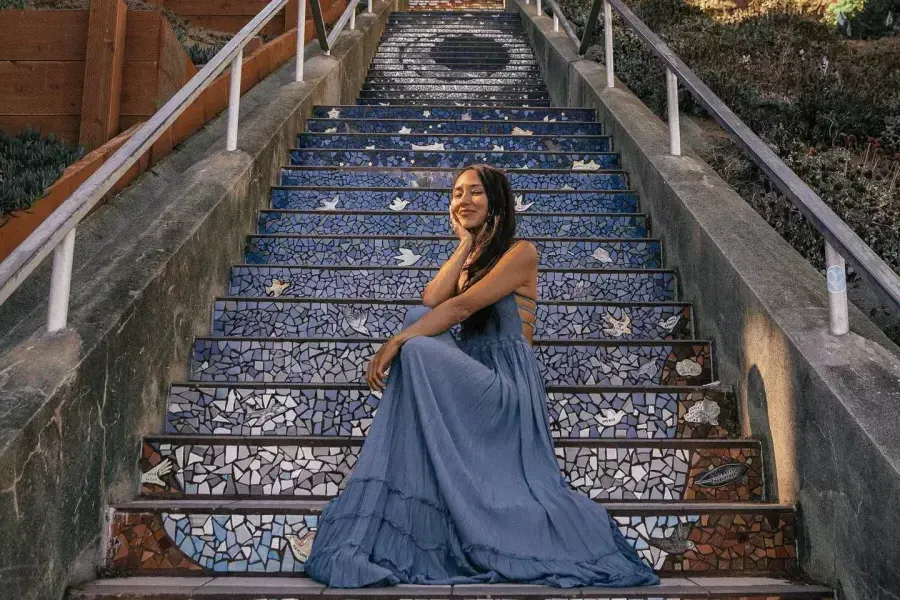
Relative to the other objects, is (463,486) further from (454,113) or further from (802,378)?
(454,113)

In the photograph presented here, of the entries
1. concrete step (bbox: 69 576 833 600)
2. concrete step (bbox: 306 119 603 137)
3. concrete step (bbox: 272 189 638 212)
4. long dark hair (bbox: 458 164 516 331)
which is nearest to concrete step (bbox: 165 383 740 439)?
long dark hair (bbox: 458 164 516 331)

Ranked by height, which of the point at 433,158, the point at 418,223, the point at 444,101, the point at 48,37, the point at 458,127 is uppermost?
the point at 444,101

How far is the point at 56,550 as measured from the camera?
231cm

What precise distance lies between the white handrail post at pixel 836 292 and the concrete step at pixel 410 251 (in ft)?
5.46

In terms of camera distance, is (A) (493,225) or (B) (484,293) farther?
(A) (493,225)

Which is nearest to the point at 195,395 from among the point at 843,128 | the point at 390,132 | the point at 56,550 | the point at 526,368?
the point at 56,550

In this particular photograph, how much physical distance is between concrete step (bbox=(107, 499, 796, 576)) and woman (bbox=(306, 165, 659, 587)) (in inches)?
7.2

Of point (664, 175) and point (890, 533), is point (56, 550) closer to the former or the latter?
point (890, 533)

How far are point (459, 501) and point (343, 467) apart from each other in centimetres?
64

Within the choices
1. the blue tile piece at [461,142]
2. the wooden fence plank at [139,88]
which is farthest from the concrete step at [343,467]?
the blue tile piece at [461,142]

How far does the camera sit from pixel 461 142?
5.77 meters

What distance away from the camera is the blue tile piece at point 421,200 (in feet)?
15.9

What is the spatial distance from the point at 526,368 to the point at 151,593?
4.05ft

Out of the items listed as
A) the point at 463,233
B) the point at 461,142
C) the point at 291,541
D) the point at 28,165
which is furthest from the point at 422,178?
the point at 291,541
